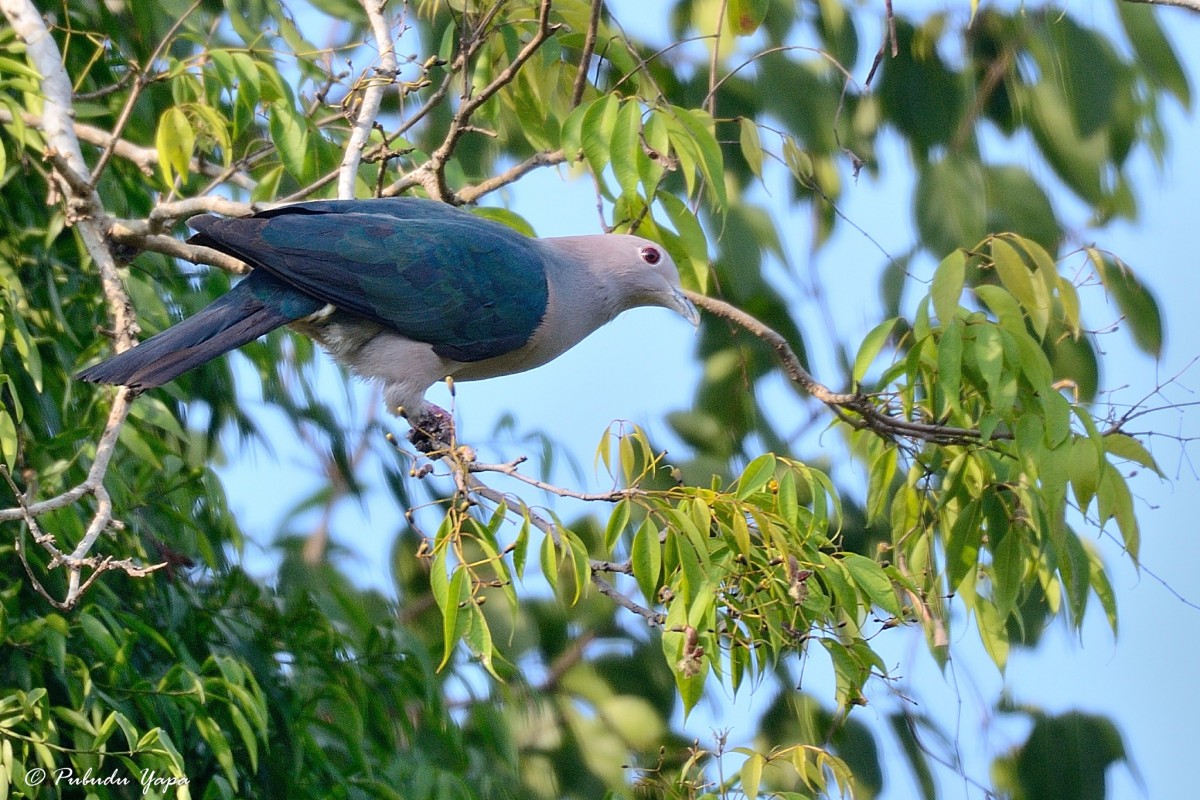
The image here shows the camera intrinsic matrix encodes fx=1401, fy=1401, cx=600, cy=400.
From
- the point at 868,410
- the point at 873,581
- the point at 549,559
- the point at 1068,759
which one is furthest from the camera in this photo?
the point at 1068,759

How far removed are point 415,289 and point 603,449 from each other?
1019mm

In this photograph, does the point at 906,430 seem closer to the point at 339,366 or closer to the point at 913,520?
the point at 913,520

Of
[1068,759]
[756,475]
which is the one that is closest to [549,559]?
[756,475]

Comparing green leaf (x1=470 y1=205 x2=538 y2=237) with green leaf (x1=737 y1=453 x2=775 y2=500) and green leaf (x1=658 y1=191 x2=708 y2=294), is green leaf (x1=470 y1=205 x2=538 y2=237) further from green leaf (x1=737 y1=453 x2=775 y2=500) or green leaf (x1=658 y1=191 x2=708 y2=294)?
green leaf (x1=737 y1=453 x2=775 y2=500)

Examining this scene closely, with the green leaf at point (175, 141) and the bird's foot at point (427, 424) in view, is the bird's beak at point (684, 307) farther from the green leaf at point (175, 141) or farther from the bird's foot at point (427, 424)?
the green leaf at point (175, 141)

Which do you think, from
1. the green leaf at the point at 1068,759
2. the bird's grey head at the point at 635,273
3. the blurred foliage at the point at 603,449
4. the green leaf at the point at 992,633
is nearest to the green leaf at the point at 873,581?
the blurred foliage at the point at 603,449

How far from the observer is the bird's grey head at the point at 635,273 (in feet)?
13.1

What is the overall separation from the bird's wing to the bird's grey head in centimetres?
23

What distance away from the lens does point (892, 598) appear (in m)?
2.71

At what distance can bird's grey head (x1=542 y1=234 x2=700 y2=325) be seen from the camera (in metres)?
3.99

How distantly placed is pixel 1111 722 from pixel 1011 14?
8.98ft

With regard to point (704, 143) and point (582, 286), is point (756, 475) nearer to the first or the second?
point (704, 143)

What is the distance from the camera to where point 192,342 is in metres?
3.29

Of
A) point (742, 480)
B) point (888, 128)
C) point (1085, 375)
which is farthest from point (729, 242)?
point (742, 480)
